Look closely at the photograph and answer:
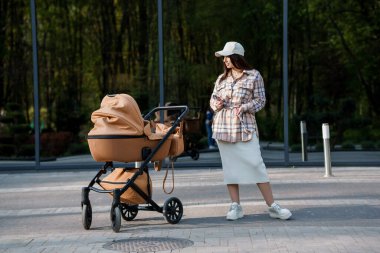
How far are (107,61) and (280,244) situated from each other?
10.3 m

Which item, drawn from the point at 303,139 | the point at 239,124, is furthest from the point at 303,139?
the point at 239,124

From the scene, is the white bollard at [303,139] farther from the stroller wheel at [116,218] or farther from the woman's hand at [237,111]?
the stroller wheel at [116,218]

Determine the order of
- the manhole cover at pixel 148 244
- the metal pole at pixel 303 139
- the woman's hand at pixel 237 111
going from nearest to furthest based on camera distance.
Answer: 1. the manhole cover at pixel 148 244
2. the woman's hand at pixel 237 111
3. the metal pole at pixel 303 139

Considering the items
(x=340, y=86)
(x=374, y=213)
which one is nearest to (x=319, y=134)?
(x=340, y=86)

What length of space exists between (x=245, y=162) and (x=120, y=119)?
1449mm

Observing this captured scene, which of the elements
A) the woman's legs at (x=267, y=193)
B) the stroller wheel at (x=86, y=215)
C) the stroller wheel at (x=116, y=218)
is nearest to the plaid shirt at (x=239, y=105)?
the woman's legs at (x=267, y=193)

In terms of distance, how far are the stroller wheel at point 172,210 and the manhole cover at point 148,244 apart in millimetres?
813

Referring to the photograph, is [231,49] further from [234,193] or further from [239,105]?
[234,193]

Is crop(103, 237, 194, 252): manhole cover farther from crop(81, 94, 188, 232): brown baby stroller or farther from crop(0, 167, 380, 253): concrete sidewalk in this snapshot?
crop(81, 94, 188, 232): brown baby stroller

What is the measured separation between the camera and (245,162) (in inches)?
392

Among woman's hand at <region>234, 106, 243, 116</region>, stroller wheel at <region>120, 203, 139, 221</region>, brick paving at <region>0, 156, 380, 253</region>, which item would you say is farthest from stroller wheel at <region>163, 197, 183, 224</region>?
woman's hand at <region>234, 106, 243, 116</region>

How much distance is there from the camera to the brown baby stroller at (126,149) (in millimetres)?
9375

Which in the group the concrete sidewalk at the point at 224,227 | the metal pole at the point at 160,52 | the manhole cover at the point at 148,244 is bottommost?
the manhole cover at the point at 148,244

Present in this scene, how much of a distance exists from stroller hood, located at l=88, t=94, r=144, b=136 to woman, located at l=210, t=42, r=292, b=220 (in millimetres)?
945
